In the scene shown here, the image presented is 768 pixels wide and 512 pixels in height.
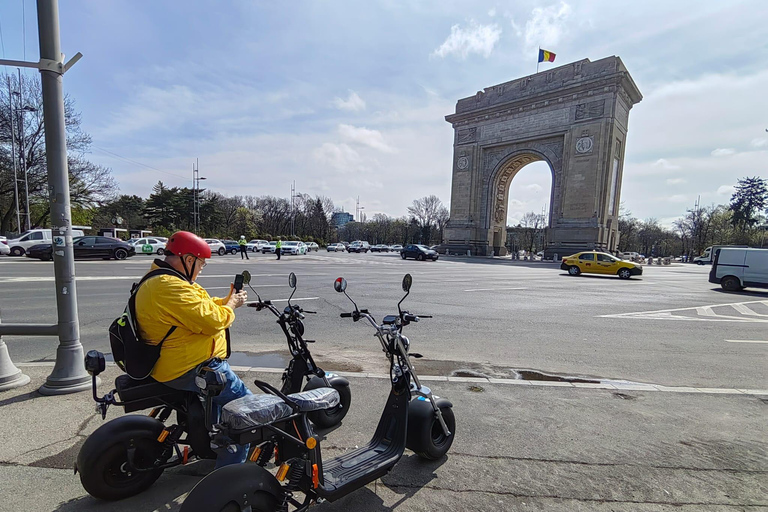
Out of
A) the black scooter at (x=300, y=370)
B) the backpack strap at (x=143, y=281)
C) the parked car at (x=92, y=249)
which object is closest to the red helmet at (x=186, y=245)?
the backpack strap at (x=143, y=281)

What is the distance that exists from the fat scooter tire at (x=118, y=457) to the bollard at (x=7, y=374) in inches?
108

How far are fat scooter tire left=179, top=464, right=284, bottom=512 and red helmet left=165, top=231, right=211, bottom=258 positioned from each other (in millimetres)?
1350

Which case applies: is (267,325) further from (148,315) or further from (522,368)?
(148,315)

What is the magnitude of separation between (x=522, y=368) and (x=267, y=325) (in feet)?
16.3

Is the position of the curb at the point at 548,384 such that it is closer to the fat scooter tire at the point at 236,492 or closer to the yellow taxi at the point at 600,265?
the fat scooter tire at the point at 236,492

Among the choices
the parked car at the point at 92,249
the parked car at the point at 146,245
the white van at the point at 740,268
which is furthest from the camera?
the parked car at the point at 146,245

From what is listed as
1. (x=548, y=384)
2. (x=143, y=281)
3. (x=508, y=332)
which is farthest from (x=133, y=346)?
(x=508, y=332)

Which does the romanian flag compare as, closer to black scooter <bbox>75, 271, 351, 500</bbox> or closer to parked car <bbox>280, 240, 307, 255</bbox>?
parked car <bbox>280, 240, 307, 255</bbox>

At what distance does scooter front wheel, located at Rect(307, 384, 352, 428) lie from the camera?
3.42 m

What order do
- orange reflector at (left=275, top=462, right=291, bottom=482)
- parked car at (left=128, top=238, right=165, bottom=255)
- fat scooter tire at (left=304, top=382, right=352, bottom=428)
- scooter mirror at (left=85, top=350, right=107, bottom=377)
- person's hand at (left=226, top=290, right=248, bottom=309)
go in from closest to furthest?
1. orange reflector at (left=275, top=462, right=291, bottom=482)
2. scooter mirror at (left=85, top=350, right=107, bottom=377)
3. person's hand at (left=226, top=290, right=248, bottom=309)
4. fat scooter tire at (left=304, top=382, right=352, bottom=428)
5. parked car at (left=128, top=238, right=165, bottom=255)

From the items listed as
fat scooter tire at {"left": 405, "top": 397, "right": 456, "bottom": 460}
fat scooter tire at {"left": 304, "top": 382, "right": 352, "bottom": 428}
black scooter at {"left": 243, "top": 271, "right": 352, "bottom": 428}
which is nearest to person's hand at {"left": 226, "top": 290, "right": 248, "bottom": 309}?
black scooter at {"left": 243, "top": 271, "right": 352, "bottom": 428}

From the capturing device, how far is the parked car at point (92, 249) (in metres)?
22.7

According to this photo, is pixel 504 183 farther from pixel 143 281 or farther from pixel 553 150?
pixel 143 281

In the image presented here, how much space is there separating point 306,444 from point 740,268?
21771 mm
